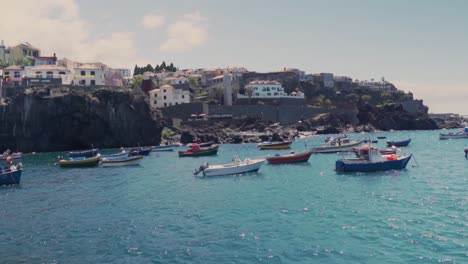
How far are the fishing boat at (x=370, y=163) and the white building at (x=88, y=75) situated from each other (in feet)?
261

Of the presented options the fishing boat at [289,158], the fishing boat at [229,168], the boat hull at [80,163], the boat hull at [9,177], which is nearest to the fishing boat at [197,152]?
the boat hull at [80,163]

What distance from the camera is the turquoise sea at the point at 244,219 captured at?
20.4 metres

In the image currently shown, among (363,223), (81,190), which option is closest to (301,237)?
(363,223)

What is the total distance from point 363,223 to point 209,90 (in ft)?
398

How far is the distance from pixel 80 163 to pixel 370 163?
41.2 metres

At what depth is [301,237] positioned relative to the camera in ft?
74.0

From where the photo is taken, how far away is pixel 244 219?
27141mm

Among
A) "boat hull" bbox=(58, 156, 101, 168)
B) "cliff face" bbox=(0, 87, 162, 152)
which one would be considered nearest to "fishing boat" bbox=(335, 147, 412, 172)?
"boat hull" bbox=(58, 156, 101, 168)

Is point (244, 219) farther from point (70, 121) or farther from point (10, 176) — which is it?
point (70, 121)

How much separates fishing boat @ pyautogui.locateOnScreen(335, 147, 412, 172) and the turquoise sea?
129 cm

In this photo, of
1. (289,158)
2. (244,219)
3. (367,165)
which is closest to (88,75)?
(289,158)

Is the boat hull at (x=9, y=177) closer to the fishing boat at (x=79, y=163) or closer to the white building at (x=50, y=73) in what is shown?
the fishing boat at (x=79, y=163)

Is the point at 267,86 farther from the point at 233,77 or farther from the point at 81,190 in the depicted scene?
the point at 81,190

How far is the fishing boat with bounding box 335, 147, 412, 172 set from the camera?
47.3 meters
